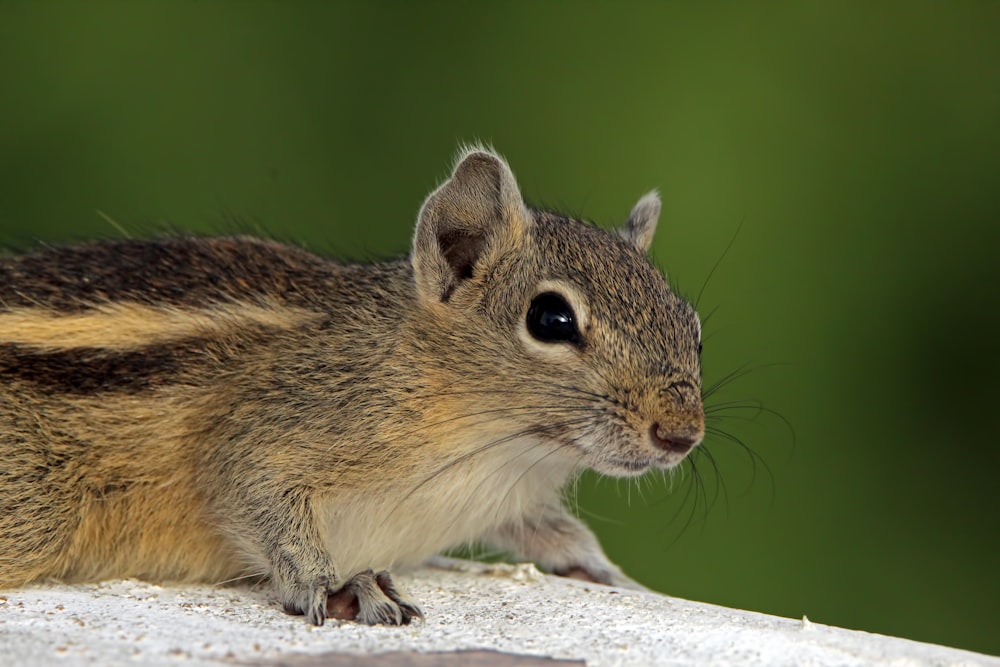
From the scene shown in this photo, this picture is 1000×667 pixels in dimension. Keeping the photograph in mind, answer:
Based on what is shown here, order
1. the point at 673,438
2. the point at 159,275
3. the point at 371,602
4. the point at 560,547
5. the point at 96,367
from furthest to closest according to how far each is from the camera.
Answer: the point at 560,547 < the point at 159,275 < the point at 96,367 < the point at 673,438 < the point at 371,602

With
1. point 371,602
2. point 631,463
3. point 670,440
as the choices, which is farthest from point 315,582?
point 670,440

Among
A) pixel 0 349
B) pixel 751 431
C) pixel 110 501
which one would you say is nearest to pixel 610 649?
pixel 110 501

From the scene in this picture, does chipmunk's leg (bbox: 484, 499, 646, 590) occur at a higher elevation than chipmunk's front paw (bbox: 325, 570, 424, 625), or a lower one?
higher

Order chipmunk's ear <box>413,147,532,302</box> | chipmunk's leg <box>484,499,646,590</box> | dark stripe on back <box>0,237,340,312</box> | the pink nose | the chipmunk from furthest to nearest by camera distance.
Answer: chipmunk's leg <box>484,499,646,590</box> < dark stripe on back <box>0,237,340,312</box> < chipmunk's ear <box>413,147,532,302</box> < the chipmunk < the pink nose

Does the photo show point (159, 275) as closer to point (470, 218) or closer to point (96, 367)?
point (96, 367)

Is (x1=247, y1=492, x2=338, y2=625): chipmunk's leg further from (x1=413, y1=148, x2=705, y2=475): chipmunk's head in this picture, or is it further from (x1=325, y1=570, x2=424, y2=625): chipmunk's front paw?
(x1=413, y1=148, x2=705, y2=475): chipmunk's head

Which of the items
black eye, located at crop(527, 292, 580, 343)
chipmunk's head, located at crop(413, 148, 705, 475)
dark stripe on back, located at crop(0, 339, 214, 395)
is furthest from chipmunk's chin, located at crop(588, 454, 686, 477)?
dark stripe on back, located at crop(0, 339, 214, 395)

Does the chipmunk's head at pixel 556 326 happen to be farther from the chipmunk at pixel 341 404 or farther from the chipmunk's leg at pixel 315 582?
the chipmunk's leg at pixel 315 582
